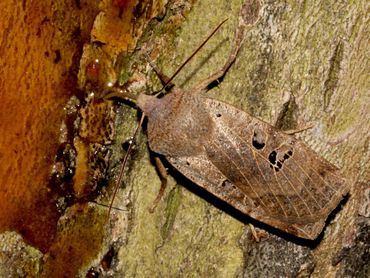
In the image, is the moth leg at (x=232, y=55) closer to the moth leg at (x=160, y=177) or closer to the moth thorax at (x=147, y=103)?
the moth thorax at (x=147, y=103)

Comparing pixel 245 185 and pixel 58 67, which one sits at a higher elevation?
pixel 58 67

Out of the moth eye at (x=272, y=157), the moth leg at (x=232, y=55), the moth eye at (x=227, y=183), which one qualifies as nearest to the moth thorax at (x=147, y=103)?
the moth leg at (x=232, y=55)

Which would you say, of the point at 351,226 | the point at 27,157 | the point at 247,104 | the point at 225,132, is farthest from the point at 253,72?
the point at 27,157

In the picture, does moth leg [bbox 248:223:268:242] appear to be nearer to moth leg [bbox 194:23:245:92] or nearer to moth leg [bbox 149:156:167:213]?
moth leg [bbox 149:156:167:213]

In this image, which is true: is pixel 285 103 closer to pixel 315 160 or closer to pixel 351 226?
pixel 315 160

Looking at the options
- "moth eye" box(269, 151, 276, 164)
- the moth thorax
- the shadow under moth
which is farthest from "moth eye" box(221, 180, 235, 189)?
the moth thorax

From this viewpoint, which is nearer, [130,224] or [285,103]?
[285,103]

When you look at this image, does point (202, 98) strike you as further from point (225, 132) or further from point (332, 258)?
point (332, 258)

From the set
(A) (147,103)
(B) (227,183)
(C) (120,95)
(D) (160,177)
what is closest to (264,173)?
(B) (227,183)

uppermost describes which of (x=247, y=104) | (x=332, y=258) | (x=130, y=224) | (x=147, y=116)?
(x=247, y=104)

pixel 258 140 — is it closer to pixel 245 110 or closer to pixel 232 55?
pixel 245 110
